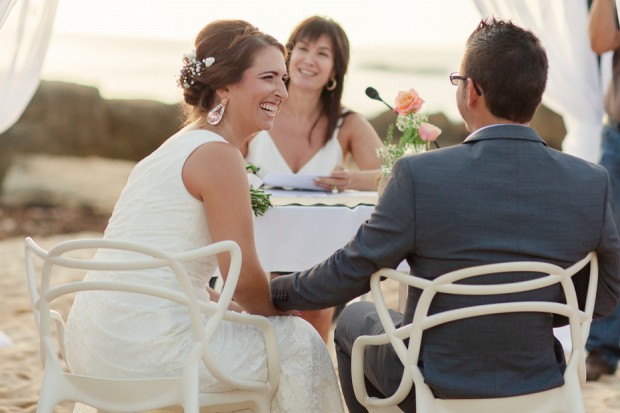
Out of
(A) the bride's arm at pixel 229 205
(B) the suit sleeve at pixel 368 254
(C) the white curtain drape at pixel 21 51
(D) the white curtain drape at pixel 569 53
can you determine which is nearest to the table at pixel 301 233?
(A) the bride's arm at pixel 229 205

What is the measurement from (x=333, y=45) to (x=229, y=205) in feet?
6.46

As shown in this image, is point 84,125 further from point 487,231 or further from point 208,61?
point 487,231

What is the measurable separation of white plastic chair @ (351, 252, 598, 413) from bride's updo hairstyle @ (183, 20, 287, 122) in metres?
0.76

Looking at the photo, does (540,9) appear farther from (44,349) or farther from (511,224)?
(44,349)

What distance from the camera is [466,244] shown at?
192 cm

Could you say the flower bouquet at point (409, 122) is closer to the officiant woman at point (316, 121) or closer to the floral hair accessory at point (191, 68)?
the floral hair accessory at point (191, 68)

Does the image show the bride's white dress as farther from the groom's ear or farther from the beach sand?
the beach sand

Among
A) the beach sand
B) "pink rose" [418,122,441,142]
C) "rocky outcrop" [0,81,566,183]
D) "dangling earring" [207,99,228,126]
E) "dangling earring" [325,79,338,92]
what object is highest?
"dangling earring" [325,79,338,92]

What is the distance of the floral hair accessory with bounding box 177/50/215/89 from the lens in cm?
246

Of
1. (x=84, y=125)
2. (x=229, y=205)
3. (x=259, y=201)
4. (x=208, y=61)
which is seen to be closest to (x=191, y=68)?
(x=208, y=61)

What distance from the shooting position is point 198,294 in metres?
2.29

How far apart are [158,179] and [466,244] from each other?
0.79m

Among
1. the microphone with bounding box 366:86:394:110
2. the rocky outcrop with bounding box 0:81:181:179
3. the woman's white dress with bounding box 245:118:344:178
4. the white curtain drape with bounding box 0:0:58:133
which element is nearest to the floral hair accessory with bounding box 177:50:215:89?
the microphone with bounding box 366:86:394:110

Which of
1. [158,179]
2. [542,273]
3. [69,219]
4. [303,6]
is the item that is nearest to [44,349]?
[158,179]
